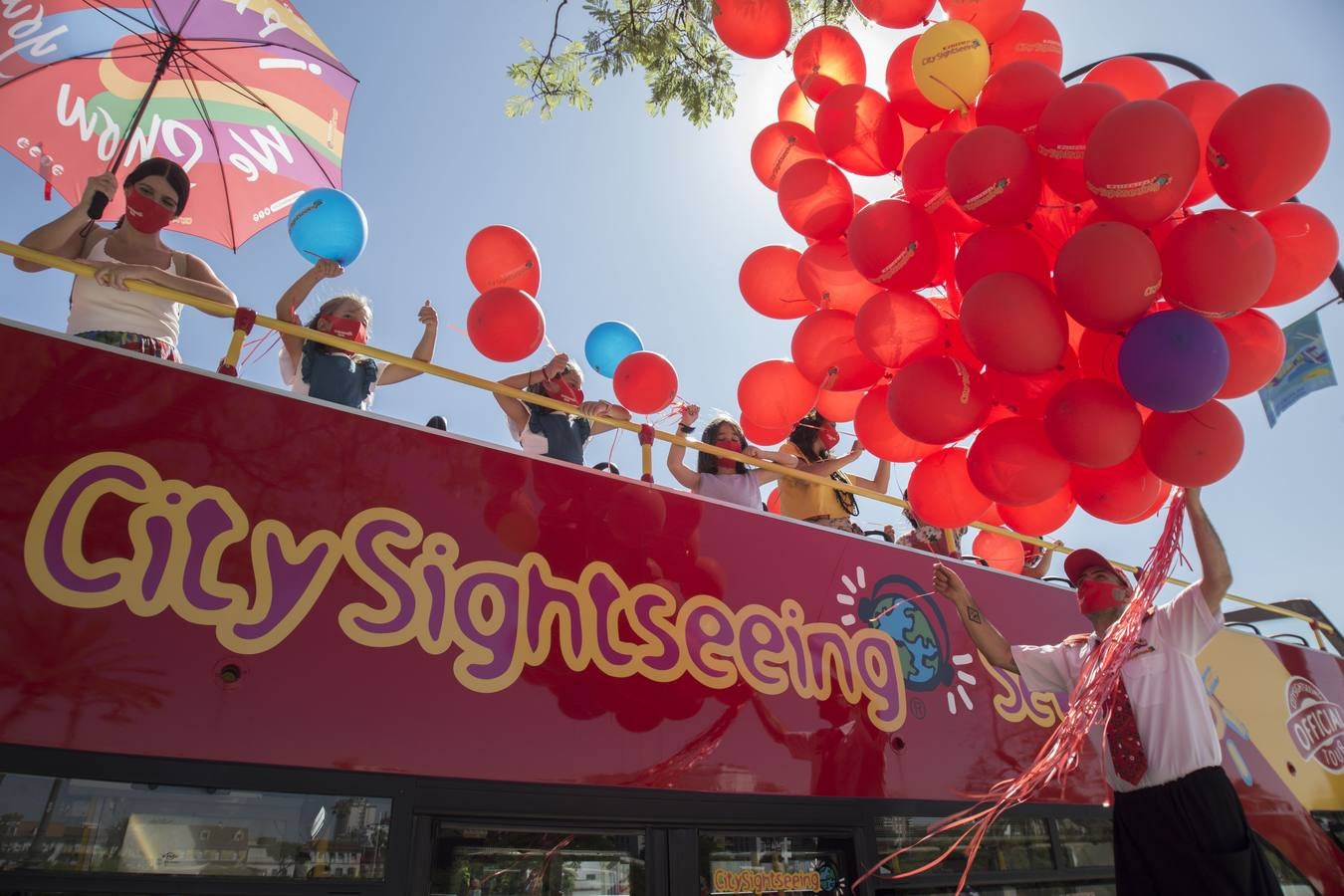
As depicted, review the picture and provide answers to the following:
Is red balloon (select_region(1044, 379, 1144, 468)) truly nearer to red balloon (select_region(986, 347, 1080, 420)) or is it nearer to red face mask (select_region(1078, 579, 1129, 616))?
red balloon (select_region(986, 347, 1080, 420))

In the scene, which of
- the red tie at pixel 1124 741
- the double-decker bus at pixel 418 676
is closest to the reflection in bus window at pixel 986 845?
the double-decker bus at pixel 418 676

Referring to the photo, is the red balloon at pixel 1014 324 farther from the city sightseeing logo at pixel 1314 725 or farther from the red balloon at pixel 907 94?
the city sightseeing logo at pixel 1314 725

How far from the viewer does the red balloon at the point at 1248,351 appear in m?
2.64

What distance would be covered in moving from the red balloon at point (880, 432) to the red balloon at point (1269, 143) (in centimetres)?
125

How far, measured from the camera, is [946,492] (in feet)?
10.3

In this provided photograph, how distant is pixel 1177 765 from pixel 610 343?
119 inches

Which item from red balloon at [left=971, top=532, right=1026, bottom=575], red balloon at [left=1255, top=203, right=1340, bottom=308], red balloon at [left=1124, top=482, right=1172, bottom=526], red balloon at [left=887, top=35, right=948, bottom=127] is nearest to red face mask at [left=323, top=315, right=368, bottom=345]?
red balloon at [left=887, top=35, right=948, bottom=127]

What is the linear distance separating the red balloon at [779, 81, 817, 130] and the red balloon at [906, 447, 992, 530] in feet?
5.00

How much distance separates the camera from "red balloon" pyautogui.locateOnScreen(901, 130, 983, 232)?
2787mm

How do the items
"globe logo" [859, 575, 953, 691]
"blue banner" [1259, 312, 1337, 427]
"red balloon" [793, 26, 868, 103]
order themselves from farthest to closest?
"blue banner" [1259, 312, 1337, 427] < "globe logo" [859, 575, 953, 691] < "red balloon" [793, 26, 868, 103]

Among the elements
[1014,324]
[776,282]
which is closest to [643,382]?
[776,282]

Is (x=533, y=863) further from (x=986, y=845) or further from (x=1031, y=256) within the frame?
(x=1031, y=256)

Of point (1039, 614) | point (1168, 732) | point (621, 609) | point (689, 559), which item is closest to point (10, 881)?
point (621, 609)

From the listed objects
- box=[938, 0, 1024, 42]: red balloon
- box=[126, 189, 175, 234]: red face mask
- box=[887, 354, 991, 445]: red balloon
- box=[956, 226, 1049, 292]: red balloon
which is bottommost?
box=[887, 354, 991, 445]: red balloon
